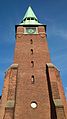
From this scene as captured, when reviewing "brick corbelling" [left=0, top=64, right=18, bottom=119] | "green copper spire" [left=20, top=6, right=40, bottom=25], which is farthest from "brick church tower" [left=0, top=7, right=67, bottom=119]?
"green copper spire" [left=20, top=6, right=40, bottom=25]

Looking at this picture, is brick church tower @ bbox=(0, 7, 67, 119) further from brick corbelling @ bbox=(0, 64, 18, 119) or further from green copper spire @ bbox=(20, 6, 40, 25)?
green copper spire @ bbox=(20, 6, 40, 25)

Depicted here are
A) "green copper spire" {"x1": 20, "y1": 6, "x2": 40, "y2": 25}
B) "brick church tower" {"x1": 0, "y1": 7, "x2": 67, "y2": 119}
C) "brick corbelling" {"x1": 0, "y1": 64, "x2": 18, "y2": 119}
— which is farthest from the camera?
"green copper spire" {"x1": 20, "y1": 6, "x2": 40, "y2": 25}

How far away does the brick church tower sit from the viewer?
21.2m

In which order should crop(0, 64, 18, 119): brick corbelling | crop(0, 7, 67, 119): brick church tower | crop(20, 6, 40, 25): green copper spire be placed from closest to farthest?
crop(0, 7, 67, 119): brick church tower → crop(0, 64, 18, 119): brick corbelling → crop(20, 6, 40, 25): green copper spire

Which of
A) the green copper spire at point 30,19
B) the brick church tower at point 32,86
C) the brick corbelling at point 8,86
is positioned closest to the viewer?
the brick church tower at point 32,86

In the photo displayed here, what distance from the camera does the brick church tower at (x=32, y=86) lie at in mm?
21234

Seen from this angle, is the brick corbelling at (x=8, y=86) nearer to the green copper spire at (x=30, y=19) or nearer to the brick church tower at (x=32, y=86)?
the brick church tower at (x=32, y=86)

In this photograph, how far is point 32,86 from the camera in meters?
23.7

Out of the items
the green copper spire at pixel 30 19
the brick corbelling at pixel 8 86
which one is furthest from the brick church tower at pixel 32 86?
the green copper spire at pixel 30 19

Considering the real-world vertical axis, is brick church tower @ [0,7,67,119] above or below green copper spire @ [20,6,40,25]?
below

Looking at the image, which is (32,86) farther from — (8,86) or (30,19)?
(30,19)

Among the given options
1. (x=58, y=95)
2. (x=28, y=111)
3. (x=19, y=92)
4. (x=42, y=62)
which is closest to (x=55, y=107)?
(x=58, y=95)

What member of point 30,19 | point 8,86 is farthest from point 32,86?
point 30,19

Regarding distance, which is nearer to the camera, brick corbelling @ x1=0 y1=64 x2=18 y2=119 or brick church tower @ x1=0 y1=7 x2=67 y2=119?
brick church tower @ x1=0 y1=7 x2=67 y2=119
